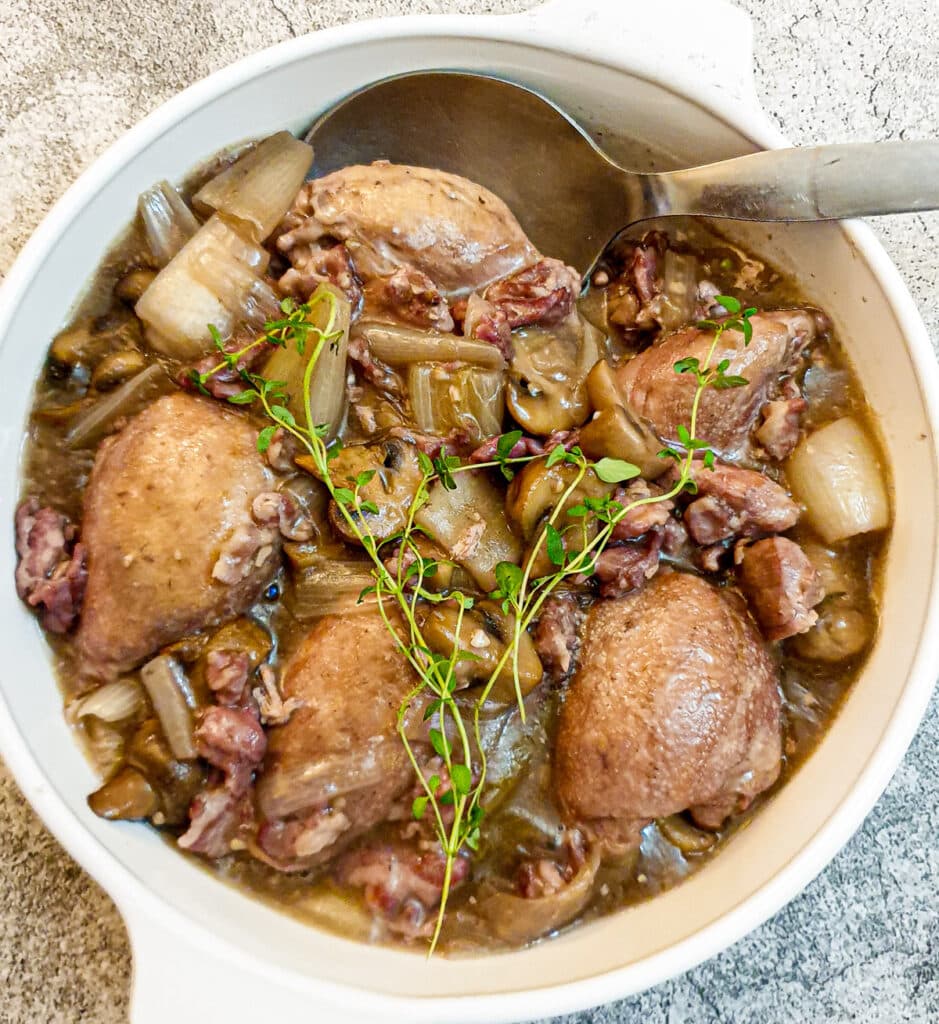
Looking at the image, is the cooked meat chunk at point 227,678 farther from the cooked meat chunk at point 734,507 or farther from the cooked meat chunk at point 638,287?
the cooked meat chunk at point 638,287

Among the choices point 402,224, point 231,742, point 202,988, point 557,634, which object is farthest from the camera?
point 402,224

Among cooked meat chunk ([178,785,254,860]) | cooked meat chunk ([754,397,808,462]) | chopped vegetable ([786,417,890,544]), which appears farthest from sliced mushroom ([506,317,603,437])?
cooked meat chunk ([178,785,254,860])

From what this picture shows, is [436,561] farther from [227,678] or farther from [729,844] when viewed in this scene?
[729,844]

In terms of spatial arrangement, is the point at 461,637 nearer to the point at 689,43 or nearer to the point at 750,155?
the point at 750,155

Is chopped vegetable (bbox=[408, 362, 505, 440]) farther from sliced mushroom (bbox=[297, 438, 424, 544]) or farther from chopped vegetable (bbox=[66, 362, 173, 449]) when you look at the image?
chopped vegetable (bbox=[66, 362, 173, 449])

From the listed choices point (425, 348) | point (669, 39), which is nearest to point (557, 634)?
point (425, 348)

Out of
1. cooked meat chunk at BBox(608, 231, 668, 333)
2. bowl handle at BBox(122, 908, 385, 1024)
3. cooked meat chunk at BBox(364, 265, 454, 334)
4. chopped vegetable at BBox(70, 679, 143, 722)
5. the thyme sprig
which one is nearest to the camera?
bowl handle at BBox(122, 908, 385, 1024)
